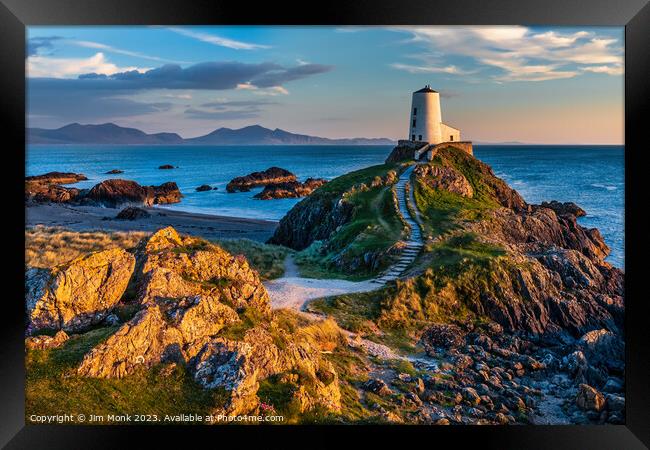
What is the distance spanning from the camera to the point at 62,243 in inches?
1001

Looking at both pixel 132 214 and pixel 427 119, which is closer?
pixel 132 214

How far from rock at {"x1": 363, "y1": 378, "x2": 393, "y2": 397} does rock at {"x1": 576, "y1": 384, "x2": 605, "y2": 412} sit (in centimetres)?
606

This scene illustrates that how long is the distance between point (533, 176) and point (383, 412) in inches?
2520

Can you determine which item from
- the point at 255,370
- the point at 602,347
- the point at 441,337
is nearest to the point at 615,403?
the point at 602,347

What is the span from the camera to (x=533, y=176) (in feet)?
235

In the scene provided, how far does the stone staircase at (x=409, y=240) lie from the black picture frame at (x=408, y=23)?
10631 mm

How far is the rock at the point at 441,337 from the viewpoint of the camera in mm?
20359

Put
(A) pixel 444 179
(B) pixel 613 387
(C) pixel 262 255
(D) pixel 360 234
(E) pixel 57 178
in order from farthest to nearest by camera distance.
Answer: (E) pixel 57 178 < (A) pixel 444 179 < (D) pixel 360 234 < (C) pixel 262 255 < (B) pixel 613 387

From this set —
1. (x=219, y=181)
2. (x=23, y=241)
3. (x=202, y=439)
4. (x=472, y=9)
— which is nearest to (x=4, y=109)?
(x=23, y=241)

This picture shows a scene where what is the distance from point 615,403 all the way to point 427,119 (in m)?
→ 27.6

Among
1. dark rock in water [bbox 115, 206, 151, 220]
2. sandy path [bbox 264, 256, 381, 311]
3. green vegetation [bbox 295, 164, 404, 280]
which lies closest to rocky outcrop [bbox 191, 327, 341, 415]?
sandy path [bbox 264, 256, 381, 311]

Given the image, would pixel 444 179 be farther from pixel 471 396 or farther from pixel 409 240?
pixel 471 396

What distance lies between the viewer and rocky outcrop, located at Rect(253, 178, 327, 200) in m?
59.0

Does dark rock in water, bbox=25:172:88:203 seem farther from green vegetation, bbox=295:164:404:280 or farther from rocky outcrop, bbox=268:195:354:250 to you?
green vegetation, bbox=295:164:404:280
